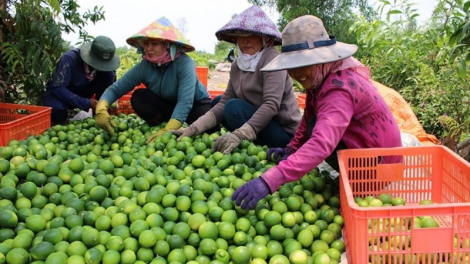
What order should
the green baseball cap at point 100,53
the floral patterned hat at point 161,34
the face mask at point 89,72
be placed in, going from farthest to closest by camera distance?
the face mask at point 89,72 < the green baseball cap at point 100,53 < the floral patterned hat at point 161,34

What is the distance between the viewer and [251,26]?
3.88 metres

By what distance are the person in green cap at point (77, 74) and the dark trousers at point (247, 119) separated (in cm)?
189

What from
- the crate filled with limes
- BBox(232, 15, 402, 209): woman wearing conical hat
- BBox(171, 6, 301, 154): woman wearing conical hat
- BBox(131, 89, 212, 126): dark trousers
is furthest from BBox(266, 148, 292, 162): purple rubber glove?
BBox(131, 89, 212, 126): dark trousers

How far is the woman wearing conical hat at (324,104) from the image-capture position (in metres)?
2.50

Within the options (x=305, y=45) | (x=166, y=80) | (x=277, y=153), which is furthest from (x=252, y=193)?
(x=166, y=80)

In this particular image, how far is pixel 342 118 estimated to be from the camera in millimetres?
2572

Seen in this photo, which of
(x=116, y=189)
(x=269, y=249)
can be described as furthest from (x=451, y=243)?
(x=116, y=189)

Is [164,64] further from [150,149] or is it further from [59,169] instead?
[59,169]

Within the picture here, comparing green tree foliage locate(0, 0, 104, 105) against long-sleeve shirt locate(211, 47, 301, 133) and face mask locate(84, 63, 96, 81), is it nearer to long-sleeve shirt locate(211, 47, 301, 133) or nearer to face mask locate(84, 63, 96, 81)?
face mask locate(84, 63, 96, 81)

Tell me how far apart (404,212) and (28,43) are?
417 cm

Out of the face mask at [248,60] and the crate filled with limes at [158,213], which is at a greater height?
the face mask at [248,60]

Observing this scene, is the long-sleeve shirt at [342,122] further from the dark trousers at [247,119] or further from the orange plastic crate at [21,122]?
the orange plastic crate at [21,122]

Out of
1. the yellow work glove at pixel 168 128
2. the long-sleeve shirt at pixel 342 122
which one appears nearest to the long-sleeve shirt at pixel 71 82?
the yellow work glove at pixel 168 128

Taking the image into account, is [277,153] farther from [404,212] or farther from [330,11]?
[330,11]
